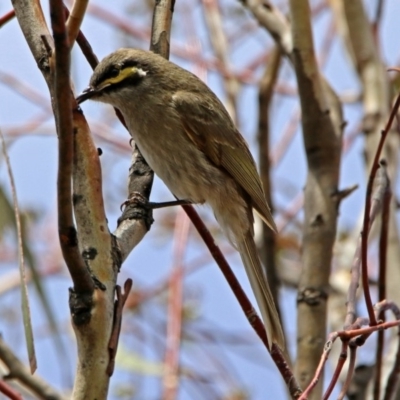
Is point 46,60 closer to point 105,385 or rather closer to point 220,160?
point 105,385

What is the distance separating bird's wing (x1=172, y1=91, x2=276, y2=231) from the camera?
10.1 ft

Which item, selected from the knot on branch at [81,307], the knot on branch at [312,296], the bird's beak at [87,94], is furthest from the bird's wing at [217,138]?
the knot on branch at [81,307]

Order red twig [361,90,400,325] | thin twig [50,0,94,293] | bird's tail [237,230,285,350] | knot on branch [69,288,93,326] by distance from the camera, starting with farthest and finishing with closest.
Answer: bird's tail [237,230,285,350] → red twig [361,90,400,325] → knot on branch [69,288,93,326] → thin twig [50,0,94,293]

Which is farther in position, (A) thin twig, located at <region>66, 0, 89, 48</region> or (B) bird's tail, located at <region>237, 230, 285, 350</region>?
(B) bird's tail, located at <region>237, 230, 285, 350</region>

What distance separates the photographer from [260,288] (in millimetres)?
2730

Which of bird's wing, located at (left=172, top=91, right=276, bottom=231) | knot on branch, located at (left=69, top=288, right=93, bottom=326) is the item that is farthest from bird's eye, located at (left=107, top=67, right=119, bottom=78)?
knot on branch, located at (left=69, top=288, right=93, bottom=326)

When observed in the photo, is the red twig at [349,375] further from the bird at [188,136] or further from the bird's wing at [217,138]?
the bird's wing at [217,138]

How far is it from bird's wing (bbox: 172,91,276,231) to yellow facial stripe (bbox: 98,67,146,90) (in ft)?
0.61

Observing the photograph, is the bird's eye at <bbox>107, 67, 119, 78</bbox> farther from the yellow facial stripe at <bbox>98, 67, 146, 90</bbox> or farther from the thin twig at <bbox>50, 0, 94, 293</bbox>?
the thin twig at <bbox>50, 0, 94, 293</bbox>

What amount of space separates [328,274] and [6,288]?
184 cm

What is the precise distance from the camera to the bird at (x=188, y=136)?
2896mm

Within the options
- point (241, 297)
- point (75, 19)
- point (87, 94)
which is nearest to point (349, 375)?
point (241, 297)

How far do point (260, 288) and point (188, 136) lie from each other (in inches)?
27.1

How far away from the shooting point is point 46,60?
163cm
